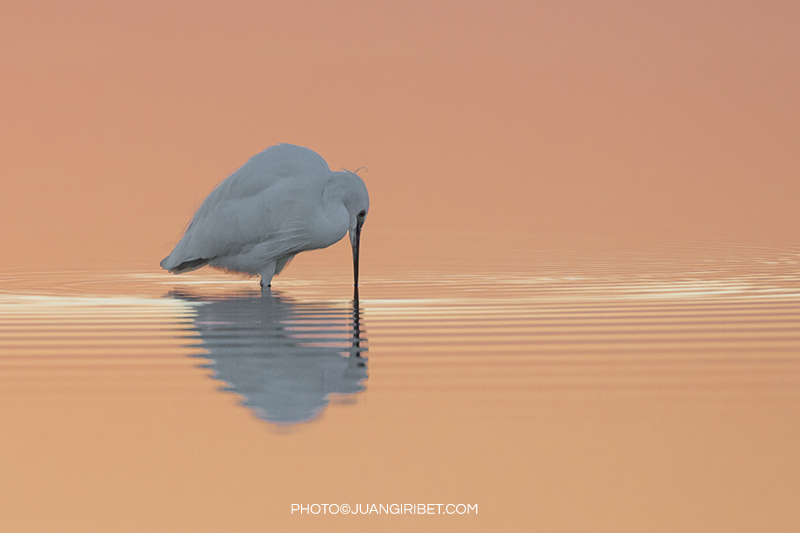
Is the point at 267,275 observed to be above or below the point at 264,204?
below

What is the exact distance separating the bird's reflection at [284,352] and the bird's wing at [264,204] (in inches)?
36.9

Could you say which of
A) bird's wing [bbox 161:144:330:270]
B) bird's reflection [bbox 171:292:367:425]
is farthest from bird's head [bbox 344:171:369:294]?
bird's reflection [bbox 171:292:367:425]

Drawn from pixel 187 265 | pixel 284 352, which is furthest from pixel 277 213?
pixel 284 352

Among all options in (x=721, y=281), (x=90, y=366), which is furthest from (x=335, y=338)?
(x=721, y=281)

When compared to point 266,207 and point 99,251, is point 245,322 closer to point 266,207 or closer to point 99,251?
point 266,207

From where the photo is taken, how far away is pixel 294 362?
22.8 ft

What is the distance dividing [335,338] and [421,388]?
5.80ft

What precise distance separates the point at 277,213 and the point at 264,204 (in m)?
0.16

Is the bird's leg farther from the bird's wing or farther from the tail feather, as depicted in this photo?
the tail feather

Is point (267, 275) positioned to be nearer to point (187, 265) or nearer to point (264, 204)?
point (264, 204)

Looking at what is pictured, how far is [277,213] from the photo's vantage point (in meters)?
10.8

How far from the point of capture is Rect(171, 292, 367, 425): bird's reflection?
237 inches

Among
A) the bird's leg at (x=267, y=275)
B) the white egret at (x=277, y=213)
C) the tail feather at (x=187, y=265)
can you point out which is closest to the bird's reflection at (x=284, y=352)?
the white egret at (x=277, y=213)

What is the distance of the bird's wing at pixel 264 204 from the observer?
35.3ft
